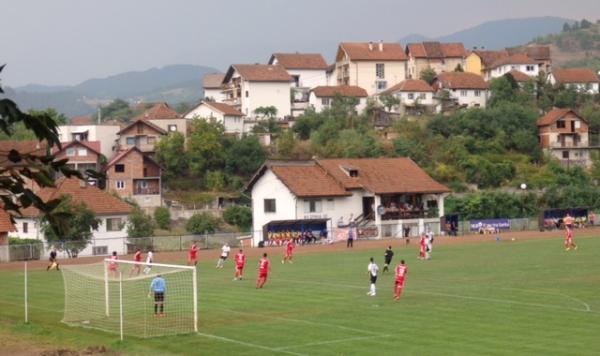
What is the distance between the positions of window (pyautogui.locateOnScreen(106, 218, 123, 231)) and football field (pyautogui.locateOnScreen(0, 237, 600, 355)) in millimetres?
22514

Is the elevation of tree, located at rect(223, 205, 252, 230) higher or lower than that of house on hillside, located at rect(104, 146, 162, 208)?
lower

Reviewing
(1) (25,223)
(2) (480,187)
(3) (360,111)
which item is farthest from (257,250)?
(3) (360,111)

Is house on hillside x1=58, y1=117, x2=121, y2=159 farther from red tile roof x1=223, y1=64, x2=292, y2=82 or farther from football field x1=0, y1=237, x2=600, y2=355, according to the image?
football field x1=0, y1=237, x2=600, y2=355

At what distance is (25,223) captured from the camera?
7312 centimetres

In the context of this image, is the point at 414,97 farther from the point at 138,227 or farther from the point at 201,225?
the point at 138,227

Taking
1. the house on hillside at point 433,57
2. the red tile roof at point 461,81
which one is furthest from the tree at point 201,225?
the house on hillside at point 433,57

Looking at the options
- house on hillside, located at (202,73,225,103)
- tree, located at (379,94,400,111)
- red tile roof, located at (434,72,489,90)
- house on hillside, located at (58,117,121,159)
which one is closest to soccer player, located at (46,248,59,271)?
house on hillside, located at (58,117,121,159)

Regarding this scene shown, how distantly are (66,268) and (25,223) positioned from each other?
124 feet

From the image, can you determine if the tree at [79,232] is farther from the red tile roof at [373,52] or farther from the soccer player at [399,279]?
the red tile roof at [373,52]

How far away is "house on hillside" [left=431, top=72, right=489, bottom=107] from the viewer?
13188 cm

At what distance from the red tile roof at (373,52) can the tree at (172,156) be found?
4236 centimetres

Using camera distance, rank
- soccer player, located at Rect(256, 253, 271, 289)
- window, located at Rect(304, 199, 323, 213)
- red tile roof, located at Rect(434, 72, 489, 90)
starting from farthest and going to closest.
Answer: red tile roof, located at Rect(434, 72, 489, 90) → window, located at Rect(304, 199, 323, 213) → soccer player, located at Rect(256, 253, 271, 289)

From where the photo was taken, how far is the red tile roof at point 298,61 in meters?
144

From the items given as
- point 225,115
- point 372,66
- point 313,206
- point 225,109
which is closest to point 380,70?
point 372,66
